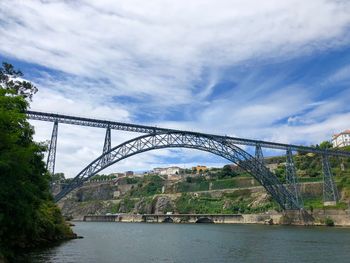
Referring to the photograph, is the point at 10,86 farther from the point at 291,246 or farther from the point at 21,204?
the point at 291,246

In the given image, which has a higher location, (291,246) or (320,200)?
(320,200)

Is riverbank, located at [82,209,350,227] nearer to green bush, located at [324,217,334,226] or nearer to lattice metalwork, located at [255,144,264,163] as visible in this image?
green bush, located at [324,217,334,226]

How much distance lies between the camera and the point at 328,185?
80125 millimetres

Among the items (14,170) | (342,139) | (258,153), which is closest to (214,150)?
(258,153)

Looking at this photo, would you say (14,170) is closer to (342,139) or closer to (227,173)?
(227,173)

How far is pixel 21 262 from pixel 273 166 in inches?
4518

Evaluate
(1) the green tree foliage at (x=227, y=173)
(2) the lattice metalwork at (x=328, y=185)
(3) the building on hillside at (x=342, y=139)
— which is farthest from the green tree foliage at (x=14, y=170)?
(3) the building on hillside at (x=342, y=139)

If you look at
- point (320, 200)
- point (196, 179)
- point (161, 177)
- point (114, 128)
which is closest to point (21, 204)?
point (114, 128)

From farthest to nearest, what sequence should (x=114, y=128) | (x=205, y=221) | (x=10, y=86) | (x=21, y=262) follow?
(x=205, y=221) → (x=114, y=128) → (x=10, y=86) → (x=21, y=262)

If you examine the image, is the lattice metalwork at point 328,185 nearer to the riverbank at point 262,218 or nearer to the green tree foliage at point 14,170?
the riverbank at point 262,218

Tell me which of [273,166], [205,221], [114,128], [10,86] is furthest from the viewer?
[273,166]

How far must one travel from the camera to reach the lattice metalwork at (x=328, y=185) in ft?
255

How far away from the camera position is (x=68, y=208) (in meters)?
178

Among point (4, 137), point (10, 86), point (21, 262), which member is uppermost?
point (10, 86)
